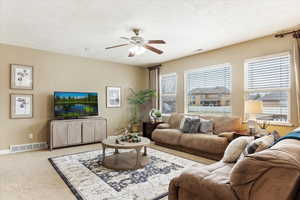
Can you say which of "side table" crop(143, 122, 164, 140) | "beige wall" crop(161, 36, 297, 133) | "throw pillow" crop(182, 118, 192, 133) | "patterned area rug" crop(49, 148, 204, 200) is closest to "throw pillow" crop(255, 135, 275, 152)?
"patterned area rug" crop(49, 148, 204, 200)

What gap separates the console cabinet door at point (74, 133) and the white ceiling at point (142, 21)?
→ 207 centimetres

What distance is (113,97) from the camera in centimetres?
605

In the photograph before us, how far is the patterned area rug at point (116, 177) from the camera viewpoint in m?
2.34

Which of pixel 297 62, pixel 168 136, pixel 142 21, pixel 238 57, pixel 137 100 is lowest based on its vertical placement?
pixel 168 136

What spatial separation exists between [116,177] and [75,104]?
9.67 ft

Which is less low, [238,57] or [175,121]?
[238,57]

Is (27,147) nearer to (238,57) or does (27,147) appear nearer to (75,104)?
(75,104)

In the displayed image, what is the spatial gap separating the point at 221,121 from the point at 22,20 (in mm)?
4563

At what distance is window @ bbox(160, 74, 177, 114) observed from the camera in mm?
6028

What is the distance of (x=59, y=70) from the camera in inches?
197

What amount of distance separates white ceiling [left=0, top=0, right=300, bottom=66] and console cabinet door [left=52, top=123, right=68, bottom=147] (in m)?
2.05

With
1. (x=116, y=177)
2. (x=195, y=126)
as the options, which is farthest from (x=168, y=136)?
(x=116, y=177)

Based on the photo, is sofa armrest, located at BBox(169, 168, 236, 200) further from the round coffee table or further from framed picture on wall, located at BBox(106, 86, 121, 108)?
framed picture on wall, located at BBox(106, 86, 121, 108)

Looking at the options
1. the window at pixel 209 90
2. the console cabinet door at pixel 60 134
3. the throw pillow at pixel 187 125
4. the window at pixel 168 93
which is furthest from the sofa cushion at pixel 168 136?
the console cabinet door at pixel 60 134
